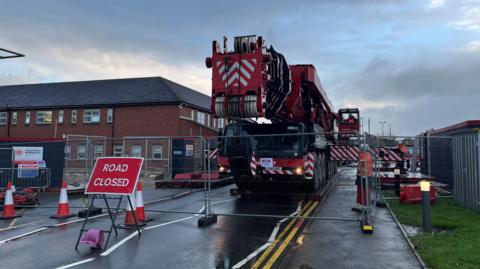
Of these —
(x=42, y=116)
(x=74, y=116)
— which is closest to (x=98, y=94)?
(x=74, y=116)

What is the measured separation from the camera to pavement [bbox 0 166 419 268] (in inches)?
241

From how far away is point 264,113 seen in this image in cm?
1004

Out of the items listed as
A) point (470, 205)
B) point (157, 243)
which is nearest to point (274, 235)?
point (157, 243)

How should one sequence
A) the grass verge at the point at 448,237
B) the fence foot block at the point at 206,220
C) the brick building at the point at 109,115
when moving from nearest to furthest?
the grass verge at the point at 448,237
the fence foot block at the point at 206,220
the brick building at the point at 109,115

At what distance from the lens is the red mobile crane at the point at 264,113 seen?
9883mm

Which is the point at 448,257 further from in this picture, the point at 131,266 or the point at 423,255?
the point at 131,266

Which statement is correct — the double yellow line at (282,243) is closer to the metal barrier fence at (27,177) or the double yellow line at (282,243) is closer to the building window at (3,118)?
the metal barrier fence at (27,177)

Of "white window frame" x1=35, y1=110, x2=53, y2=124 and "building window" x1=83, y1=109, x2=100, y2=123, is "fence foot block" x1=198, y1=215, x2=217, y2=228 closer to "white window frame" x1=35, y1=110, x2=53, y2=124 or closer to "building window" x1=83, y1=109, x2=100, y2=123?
"building window" x1=83, y1=109, x2=100, y2=123

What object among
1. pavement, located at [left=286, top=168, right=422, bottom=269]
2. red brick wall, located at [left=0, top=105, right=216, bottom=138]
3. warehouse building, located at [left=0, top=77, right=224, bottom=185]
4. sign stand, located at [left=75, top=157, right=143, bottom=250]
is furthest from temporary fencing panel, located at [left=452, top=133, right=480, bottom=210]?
red brick wall, located at [left=0, top=105, right=216, bottom=138]

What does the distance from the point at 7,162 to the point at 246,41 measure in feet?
43.4

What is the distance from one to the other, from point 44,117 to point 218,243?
129 feet

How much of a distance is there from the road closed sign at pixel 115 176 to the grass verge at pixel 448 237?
5.58 metres

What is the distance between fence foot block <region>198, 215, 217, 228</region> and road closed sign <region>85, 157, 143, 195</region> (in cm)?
200

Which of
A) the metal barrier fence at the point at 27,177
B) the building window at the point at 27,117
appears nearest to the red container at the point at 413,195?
the metal barrier fence at the point at 27,177
